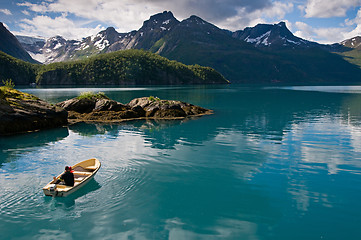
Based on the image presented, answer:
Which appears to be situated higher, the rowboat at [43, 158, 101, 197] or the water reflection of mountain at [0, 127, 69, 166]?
the water reflection of mountain at [0, 127, 69, 166]

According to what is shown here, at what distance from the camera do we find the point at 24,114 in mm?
33875

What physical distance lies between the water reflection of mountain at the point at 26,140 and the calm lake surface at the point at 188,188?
4.8 inches

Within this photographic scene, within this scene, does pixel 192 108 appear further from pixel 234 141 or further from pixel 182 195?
pixel 182 195

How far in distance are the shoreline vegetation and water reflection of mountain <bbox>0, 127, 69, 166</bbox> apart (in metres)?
1.93

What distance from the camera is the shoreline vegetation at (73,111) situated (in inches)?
1292

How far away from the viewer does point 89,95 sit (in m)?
49.8

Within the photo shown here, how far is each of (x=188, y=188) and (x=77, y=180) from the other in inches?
291

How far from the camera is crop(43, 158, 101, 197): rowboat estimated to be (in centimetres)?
1437

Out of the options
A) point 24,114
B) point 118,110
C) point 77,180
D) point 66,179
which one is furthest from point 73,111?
point 66,179

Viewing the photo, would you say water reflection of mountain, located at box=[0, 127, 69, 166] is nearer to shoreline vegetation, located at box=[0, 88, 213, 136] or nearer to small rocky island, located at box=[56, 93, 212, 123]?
shoreline vegetation, located at box=[0, 88, 213, 136]

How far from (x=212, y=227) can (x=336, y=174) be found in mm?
12404

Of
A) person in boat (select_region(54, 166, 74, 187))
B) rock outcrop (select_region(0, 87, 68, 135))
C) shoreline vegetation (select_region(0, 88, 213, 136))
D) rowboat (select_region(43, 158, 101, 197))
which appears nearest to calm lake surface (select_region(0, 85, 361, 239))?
rowboat (select_region(43, 158, 101, 197))

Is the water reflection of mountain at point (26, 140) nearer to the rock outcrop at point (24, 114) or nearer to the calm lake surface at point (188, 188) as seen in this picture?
the calm lake surface at point (188, 188)

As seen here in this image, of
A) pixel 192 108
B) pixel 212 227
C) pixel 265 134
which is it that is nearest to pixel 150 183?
pixel 212 227
